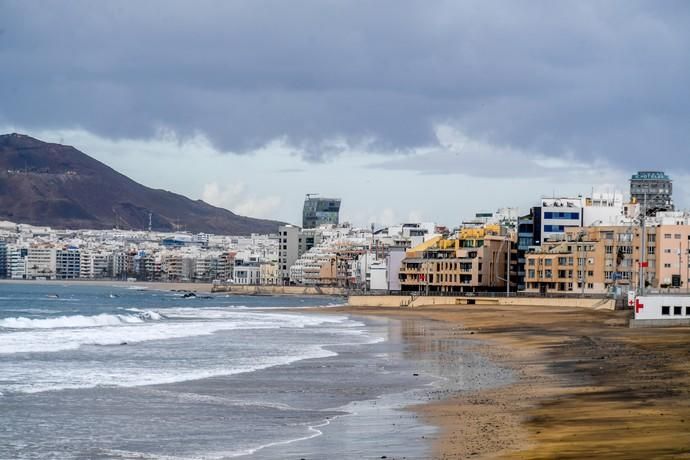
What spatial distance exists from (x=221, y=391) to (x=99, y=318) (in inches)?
1890

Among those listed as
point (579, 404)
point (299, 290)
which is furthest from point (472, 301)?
point (299, 290)

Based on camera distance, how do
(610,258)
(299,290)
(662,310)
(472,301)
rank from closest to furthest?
(662,310) < (610,258) < (472,301) < (299,290)

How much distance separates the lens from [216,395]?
28.8 m

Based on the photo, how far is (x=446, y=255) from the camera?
11862 centimetres

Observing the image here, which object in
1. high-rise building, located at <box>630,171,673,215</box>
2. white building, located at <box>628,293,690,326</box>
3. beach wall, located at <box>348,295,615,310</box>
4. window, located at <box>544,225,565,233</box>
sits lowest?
beach wall, located at <box>348,295,615,310</box>

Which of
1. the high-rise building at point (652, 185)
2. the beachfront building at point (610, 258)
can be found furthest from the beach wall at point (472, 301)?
the high-rise building at point (652, 185)

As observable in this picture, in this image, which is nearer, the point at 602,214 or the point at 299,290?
the point at 602,214

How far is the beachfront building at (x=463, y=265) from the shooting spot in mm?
114188

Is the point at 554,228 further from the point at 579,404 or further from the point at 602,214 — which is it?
the point at 579,404

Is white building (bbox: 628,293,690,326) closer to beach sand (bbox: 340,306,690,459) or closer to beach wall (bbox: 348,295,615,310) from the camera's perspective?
beach sand (bbox: 340,306,690,459)

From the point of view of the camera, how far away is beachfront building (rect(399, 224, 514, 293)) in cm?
11419

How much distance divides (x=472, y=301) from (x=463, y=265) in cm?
1263

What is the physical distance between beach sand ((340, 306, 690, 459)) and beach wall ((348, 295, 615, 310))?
40.7 metres

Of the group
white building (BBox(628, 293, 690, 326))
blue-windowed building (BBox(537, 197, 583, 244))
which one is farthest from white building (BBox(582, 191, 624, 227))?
white building (BBox(628, 293, 690, 326))
